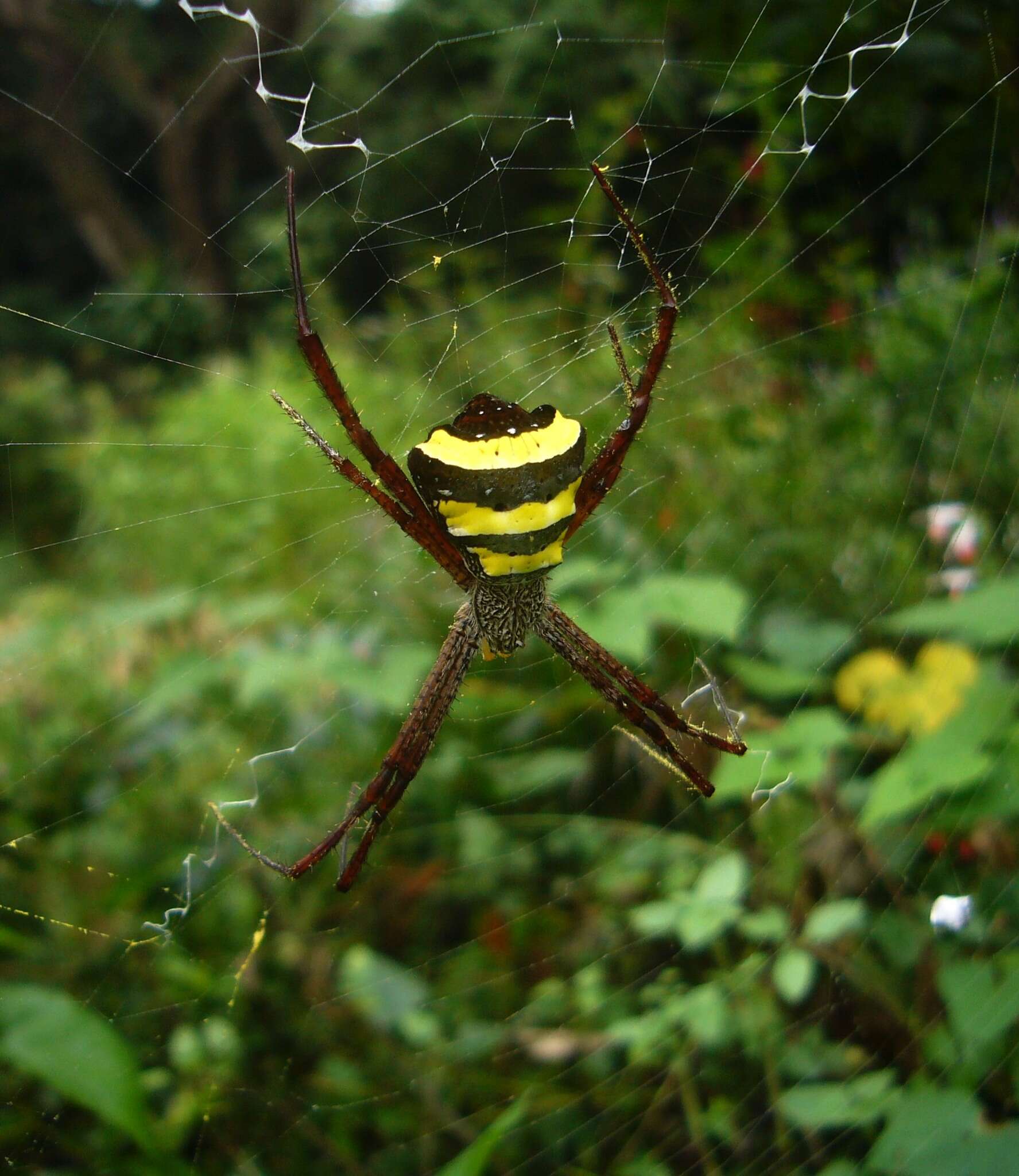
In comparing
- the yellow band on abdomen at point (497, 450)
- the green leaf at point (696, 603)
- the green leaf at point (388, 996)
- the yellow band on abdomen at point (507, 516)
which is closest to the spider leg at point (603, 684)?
the green leaf at point (696, 603)

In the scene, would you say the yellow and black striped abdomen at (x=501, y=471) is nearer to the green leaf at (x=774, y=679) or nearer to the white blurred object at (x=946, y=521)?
the green leaf at (x=774, y=679)

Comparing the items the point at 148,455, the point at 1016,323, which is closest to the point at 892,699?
the point at 1016,323

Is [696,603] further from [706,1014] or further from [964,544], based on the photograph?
[706,1014]

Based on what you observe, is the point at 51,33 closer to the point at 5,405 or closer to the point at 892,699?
the point at 5,405

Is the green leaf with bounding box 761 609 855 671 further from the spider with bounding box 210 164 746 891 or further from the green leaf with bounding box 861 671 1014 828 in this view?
the green leaf with bounding box 861 671 1014 828

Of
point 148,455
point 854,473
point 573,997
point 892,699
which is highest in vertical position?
point 148,455

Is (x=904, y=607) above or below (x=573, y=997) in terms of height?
above
